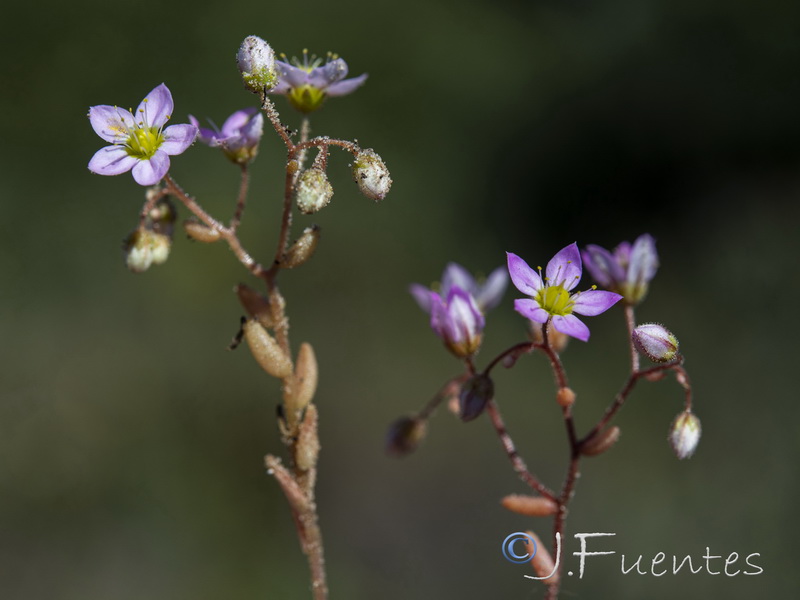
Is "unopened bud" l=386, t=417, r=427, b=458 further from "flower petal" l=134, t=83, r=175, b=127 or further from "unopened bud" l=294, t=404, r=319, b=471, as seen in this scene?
"flower petal" l=134, t=83, r=175, b=127

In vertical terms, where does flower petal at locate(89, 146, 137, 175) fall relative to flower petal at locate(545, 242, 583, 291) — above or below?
above

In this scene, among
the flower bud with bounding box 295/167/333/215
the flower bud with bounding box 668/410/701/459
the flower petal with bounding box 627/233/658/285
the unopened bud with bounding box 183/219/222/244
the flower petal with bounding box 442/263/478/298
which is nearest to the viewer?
the flower bud with bounding box 295/167/333/215

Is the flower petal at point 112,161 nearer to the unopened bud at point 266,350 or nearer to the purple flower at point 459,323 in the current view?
the unopened bud at point 266,350

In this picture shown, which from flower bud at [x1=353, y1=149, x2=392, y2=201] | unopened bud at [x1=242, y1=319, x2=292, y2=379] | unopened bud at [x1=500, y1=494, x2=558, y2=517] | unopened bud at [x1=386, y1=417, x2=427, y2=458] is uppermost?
flower bud at [x1=353, y1=149, x2=392, y2=201]

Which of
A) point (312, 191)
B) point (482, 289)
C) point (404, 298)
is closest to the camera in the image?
point (312, 191)

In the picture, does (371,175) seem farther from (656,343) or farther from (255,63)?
(656,343)

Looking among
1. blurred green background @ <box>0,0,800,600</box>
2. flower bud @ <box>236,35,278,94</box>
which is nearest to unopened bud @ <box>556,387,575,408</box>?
flower bud @ <box>236,35,278,94</box>

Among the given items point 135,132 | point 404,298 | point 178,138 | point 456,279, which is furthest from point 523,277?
point 404,298
